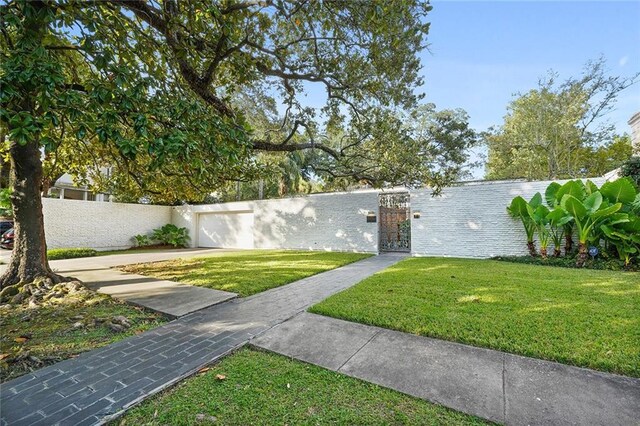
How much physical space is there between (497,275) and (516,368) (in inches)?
164

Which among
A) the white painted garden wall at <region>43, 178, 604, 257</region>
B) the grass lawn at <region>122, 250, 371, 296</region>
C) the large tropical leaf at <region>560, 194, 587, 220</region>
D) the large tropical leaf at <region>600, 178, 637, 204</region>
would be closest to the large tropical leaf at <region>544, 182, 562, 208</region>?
the white painted garden wall at <region>43, 178, 604, 257</region>

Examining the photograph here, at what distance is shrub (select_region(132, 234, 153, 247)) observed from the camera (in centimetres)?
1502

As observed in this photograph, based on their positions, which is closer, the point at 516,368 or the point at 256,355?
the point at 516,368

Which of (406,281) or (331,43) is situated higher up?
(331,43)

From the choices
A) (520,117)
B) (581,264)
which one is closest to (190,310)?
(581,264)

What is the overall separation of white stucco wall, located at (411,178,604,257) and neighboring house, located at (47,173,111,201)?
1990cm

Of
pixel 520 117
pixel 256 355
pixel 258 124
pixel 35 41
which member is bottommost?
pixel 256 355

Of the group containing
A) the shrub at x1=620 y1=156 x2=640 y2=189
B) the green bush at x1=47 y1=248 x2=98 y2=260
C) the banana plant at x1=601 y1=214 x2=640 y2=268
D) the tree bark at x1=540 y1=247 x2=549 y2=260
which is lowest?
the green bush at x1=47 y1=248 x2=98 y2=260

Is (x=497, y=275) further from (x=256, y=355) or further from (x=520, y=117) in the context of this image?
(x=520, y=117)

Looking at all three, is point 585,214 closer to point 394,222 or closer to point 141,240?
point 394,222

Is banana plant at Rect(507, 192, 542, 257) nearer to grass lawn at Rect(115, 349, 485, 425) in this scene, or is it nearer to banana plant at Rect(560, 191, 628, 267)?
banana plant at Rect(560, 191, 628, 267)

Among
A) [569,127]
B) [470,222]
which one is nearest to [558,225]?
[470,222]

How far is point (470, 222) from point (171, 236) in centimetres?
1538

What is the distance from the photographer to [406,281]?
18.4ft
